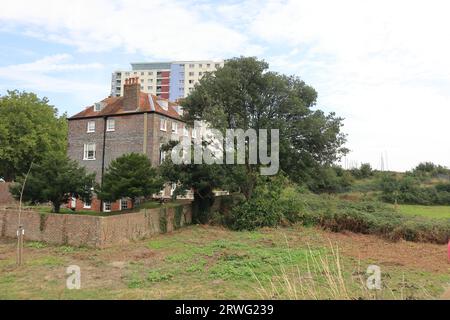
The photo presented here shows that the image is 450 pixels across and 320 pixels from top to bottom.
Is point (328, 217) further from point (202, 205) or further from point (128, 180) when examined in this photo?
point (128, 180)

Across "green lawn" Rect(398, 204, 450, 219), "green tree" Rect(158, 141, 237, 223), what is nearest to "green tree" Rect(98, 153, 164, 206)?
"green tree" Rect(158, 141, 237, 223)

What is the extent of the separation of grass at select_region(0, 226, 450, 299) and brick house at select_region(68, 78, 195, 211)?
556 inches

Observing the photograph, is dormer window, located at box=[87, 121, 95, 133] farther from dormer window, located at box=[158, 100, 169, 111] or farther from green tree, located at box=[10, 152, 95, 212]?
green tree, located at box=[10, 152, 95, 212]

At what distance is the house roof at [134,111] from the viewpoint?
34.0 m

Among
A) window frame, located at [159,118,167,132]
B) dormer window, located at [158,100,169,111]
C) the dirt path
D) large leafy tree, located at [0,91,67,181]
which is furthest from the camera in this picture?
large leafy tree, located at [0,91,67,181]

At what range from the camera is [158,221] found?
22.5 meters

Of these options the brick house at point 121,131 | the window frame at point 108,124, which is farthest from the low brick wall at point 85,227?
the window frame at point 108,124

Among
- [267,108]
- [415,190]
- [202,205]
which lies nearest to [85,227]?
[202,205]

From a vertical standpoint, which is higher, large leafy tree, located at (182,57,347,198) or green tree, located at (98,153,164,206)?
large leafy tree, located at (182,57,347,198)

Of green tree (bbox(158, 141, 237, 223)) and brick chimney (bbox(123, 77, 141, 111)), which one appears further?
brick chimney (bbox(123, 77, 141, 111))

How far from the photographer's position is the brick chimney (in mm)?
34438

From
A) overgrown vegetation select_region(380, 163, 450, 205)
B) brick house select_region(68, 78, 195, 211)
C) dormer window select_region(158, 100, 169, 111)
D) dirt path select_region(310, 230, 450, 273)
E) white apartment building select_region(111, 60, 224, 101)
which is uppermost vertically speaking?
white apartment building select_region(111, 60, 224, 101)
